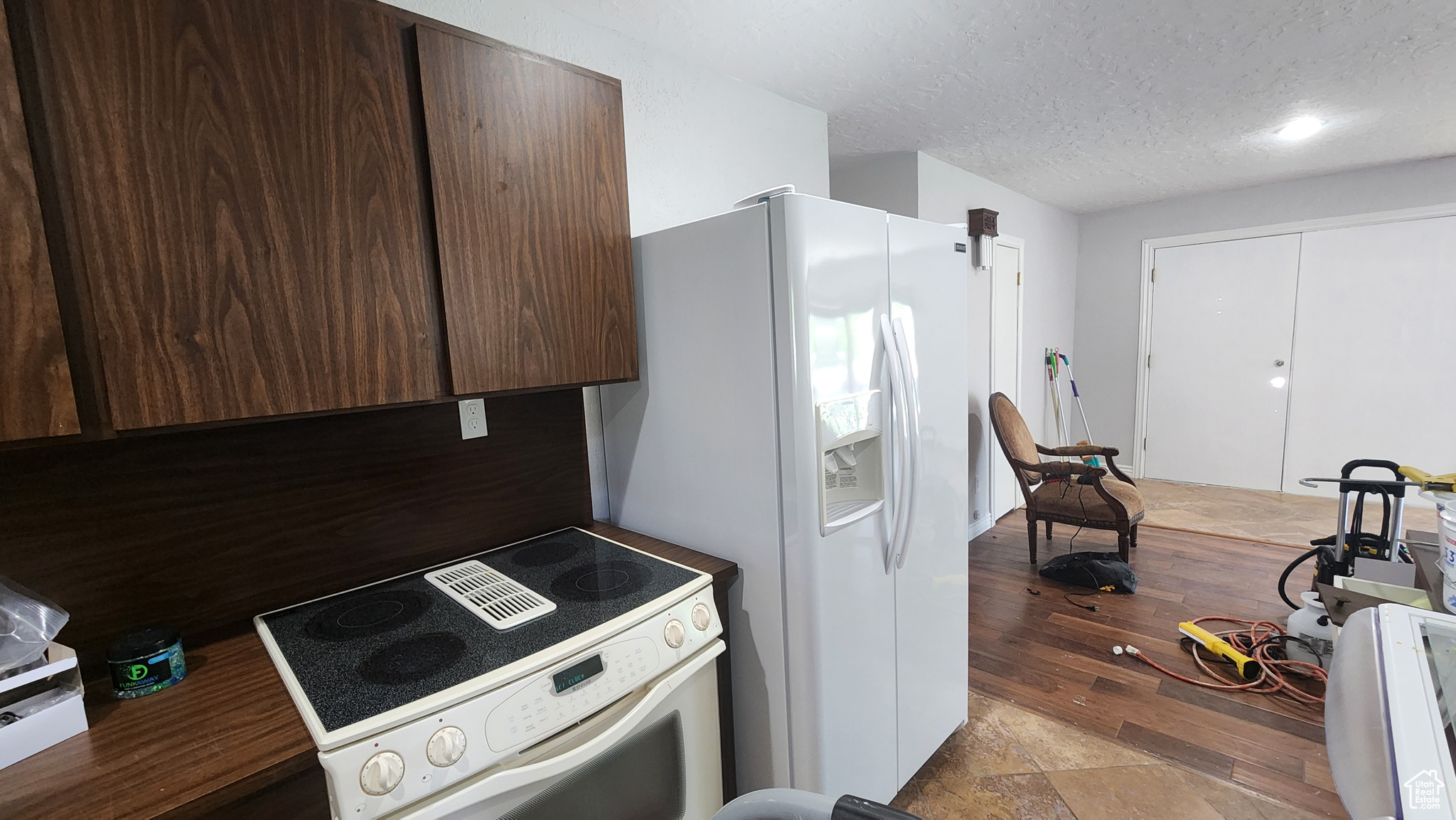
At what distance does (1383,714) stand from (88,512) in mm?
2004

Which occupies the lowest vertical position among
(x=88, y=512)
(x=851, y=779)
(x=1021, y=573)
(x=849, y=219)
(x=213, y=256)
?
(x=1021, y=573)

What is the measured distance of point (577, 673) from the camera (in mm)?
1077

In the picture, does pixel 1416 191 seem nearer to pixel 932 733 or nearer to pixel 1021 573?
pixel 1021 573

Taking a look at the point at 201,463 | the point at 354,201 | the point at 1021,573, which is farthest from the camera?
the point at 1021,573

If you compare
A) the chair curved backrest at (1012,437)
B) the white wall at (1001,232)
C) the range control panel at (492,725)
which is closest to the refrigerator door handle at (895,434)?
the range control panel at (492,725)

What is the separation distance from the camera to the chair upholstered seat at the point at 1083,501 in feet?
11.3

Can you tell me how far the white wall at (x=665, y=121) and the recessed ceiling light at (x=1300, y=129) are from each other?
8.49 ft

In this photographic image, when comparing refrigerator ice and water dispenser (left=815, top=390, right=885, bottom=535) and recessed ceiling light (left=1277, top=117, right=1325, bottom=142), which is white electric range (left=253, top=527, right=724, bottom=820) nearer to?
refrigerator ice and water dispenser (left=815, top=390, right=885, bottom=535)

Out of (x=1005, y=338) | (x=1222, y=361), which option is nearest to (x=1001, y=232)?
(x=1005, y=338)

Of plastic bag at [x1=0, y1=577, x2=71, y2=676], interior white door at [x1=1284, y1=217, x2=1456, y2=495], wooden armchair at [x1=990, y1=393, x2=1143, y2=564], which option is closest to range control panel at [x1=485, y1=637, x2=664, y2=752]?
plastic bag at [x1=0, y1=577, x2=71, y2=676]

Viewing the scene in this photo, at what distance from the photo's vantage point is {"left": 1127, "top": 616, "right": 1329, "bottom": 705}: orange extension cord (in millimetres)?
2291

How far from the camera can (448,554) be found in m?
1.58

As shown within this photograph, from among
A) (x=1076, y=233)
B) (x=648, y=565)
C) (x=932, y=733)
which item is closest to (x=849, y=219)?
(x=648, y=565)

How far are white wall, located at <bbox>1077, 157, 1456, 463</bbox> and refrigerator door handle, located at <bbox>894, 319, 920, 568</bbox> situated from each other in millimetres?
4801
